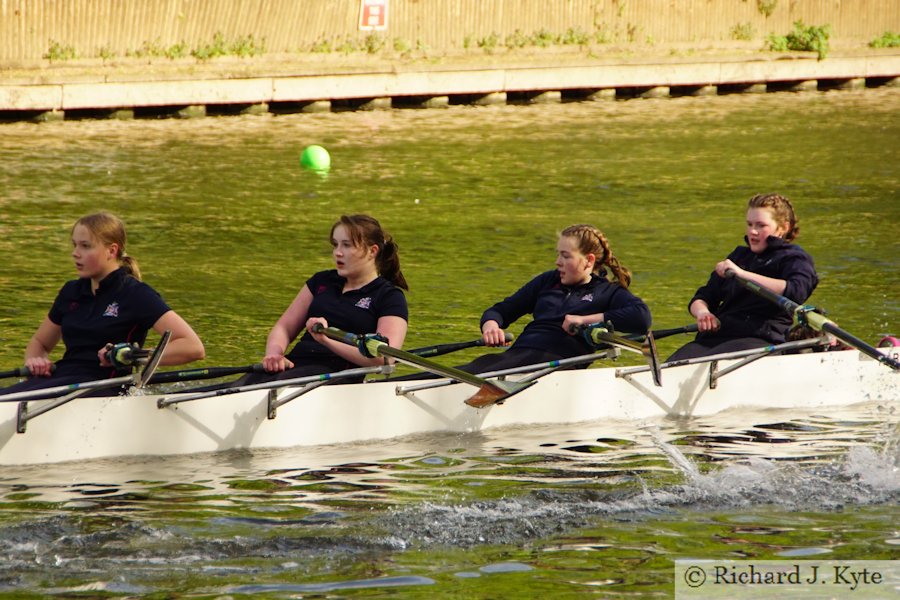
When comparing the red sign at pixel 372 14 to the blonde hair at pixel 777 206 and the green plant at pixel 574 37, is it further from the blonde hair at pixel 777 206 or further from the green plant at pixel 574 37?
the blonde hair at pixel 777 206

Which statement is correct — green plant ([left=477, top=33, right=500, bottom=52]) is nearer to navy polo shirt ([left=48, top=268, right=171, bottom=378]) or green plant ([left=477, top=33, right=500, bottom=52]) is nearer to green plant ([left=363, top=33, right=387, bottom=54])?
green plant ([left=363, top=33, right=387, bottom=54])

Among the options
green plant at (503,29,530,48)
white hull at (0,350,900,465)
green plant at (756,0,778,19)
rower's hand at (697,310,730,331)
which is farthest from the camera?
green plant at (756,0,778,19)

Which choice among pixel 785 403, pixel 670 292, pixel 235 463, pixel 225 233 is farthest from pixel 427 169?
pixel 235 463

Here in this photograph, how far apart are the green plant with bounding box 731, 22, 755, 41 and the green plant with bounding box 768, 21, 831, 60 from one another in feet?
1.34

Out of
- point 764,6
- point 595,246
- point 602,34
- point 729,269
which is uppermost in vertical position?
point 764,6

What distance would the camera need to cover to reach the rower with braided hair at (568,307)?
8344mm

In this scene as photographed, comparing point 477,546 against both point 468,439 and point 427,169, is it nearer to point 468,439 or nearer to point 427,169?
point 468,439

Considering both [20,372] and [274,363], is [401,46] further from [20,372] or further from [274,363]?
[20,372]

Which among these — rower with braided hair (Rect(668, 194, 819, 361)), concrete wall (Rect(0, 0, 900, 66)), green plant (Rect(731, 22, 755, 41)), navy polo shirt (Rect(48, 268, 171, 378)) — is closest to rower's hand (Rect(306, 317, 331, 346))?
navy polo shirt (Rect(48, 268, 171, 378))

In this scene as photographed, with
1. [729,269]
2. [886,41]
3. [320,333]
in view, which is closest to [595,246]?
[729,269]

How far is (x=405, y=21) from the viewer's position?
24531mm

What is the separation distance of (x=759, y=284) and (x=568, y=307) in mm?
1110

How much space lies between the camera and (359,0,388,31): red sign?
23922 millimetres

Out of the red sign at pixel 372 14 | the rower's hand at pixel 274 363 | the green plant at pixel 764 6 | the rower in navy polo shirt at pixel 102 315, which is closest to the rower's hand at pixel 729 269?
the rower's hand at pixel 274 363
